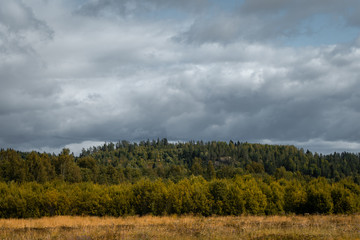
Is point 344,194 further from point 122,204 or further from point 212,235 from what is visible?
point 212,235

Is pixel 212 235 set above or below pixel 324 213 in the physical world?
above

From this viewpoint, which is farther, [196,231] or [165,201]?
[165,201]

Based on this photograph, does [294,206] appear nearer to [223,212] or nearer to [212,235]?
[223,212]

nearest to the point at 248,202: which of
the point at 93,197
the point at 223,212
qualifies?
the point at 223,212

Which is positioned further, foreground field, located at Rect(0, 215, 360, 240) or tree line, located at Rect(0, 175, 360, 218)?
tree line, located at Rect(0, 175, 360, 218)

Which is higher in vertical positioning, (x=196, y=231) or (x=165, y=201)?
(x=196, y=231)

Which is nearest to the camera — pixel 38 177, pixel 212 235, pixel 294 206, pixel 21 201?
pixel 212 235

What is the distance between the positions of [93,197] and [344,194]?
35452 millimetres

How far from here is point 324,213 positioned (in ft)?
156

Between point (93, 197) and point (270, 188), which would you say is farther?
point (270, 188)

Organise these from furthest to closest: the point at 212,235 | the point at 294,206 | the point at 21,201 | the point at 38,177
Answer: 1. the point at 38,177
2. the point at 294,206
3. the point at 21,201
4. the point at 212,235

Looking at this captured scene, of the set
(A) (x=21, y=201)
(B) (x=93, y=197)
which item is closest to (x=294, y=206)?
(B) (x=93, y=197)

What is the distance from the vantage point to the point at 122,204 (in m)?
47.8

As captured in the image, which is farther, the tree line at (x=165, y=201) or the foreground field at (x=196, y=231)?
the tree line at (x=165, y=201)
